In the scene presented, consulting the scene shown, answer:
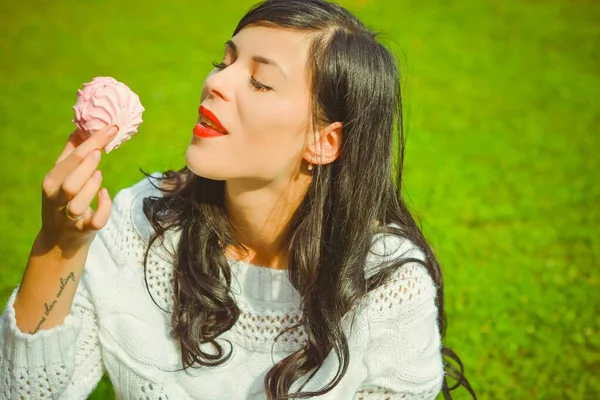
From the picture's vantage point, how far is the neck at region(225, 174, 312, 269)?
2930mm

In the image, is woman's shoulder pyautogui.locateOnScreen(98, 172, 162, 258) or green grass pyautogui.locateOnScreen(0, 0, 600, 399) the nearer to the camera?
woman's shoulder pyautogui.locateOnScreen(98, 172, 162, 258)

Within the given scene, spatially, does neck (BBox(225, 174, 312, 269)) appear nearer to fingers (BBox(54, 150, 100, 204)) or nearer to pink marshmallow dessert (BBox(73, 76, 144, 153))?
pink marshmallow dessert (BBox(73, 76, 144, 153))

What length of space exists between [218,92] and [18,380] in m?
1.29

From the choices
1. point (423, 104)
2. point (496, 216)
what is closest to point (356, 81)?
point (496, 216)

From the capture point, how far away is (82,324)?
2752 millimetres

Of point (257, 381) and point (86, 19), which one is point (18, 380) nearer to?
point (257, 381)

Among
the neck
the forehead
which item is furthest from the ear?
the forehead

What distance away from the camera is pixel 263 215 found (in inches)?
118

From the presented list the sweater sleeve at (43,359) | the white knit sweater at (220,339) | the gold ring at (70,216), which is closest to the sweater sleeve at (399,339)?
the white knit sweater at (220,339)

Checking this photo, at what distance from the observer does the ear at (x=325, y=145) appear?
2855 mm

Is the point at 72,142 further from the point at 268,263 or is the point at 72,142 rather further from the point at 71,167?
the point at 268,263

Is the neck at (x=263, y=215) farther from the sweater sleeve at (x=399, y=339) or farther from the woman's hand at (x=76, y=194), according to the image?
the woman's hand at (x=76, y=194)

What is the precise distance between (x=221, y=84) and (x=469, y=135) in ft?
19.8

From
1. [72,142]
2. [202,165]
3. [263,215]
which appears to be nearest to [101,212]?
[72,142]
